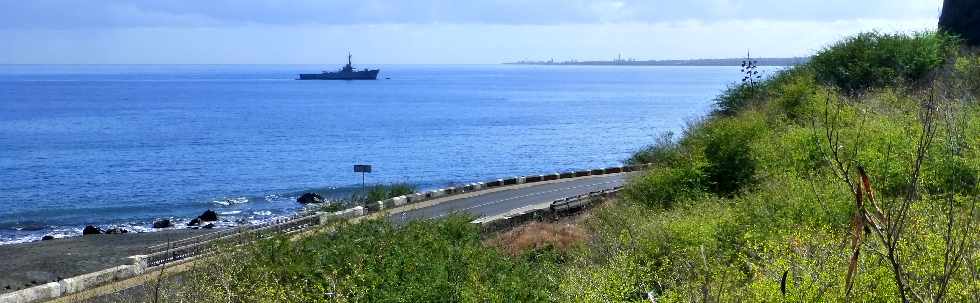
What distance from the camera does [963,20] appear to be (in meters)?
69.2

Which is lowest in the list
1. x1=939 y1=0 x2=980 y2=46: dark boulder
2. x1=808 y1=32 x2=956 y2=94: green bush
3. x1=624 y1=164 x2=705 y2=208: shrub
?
x1=624 y1=164 x2=705 y2=208: shrub

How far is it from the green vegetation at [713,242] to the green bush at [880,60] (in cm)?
1480

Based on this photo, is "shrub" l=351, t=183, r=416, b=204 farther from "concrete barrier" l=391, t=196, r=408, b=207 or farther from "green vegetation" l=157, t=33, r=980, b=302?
"green vegetation" l=157, t=33, r=980, b=302

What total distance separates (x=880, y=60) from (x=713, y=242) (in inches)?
1565

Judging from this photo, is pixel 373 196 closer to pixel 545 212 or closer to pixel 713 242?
pixel 545 212

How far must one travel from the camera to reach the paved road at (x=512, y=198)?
4544 centimetres

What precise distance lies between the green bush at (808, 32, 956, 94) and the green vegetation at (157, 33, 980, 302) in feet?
48.5

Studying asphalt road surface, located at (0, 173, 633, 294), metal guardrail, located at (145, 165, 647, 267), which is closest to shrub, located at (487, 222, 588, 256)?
asphalt road surface, located at (0, 173, 633, 294)

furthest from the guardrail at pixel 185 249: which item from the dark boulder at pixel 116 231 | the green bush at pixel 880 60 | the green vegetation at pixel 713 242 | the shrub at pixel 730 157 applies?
the green bush at pixel 880 60

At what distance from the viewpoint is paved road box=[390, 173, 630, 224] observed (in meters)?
45.4

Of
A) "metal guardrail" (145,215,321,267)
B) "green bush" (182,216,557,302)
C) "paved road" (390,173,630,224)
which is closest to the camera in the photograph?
"green bush" (182,216,557,302)

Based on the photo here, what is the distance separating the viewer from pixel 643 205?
37.1 metres

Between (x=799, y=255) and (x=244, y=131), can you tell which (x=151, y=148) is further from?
(x=799, y=255)

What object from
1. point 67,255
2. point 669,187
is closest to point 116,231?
point 67,255
